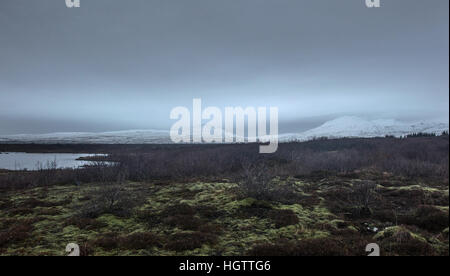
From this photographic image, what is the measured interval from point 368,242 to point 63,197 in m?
14.1

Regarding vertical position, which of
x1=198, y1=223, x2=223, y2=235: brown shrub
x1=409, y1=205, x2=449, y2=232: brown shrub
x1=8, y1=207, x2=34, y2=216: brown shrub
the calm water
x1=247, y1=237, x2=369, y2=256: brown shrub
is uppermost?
x1=409, y1=205, x2=449, y2=232: brown shrub

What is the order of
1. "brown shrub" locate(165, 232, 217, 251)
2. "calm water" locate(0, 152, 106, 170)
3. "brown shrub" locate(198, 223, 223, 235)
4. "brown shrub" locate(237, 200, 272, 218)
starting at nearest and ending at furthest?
1. "brown shrub" locate(165, 232, 217, 251)
2. "brown shrub" locate(198, 223, 223, 235)
3. "brown shrub" locate(237, 200, 272, 218)
4. "calm water" locate(0, 152, 106, 170)

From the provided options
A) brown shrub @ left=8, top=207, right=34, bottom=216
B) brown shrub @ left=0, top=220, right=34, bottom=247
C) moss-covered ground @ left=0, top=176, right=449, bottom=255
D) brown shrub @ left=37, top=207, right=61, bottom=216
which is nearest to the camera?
moss-covered ground @ left=0, top=176, right=449, bottom=255

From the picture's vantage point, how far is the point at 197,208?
9.07 metres

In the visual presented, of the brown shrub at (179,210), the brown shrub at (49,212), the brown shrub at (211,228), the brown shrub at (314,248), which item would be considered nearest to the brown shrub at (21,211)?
the brown shrub at (49,212)

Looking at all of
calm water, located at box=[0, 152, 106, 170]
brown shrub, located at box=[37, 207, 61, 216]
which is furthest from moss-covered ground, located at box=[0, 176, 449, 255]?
calm water, located at box=[0, 152, 106, 170]

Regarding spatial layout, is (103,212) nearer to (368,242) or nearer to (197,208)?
(197,208)

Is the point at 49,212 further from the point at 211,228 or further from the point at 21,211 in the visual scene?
the point at 211,228

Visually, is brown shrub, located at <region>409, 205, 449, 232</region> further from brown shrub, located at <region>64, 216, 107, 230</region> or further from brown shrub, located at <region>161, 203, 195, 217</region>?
brown shrub, located at <region>64, 216, 107, 230</region>

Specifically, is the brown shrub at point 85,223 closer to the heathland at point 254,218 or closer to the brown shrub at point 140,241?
the heathland at point 254,218

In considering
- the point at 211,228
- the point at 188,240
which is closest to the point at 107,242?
the point at 188,240
